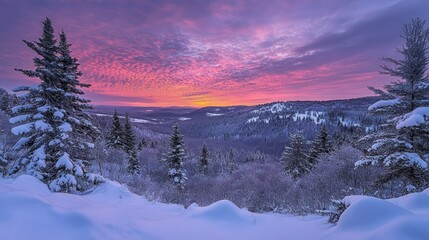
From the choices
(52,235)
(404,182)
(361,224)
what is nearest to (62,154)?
(52,235)

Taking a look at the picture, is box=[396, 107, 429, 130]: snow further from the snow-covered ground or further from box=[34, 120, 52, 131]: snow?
box=[34, 120, 52, 131]: snow

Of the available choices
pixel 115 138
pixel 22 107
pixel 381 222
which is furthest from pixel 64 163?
pixel 115 138

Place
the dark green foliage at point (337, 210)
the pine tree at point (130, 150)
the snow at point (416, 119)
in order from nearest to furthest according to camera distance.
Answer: the dark green foliage at point (337, 210) < the snow at point (416, 119) < the pine tree at point (130, 150)

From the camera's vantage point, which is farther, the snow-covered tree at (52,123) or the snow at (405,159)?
the snow-covered tree at (52,123)

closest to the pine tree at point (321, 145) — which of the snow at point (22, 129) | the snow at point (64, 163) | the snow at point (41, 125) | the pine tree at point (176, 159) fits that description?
the pine tree at point (176, 159)

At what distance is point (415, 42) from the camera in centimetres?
1034

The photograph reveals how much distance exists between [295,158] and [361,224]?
92.3ft

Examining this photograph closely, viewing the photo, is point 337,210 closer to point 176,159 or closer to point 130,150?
point 176,159

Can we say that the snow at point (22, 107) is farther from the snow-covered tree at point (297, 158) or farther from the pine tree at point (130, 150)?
the snow-covered tree at point (297, 158)

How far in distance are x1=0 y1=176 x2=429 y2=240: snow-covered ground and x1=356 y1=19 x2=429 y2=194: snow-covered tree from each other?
5.67m

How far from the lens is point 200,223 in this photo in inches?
195

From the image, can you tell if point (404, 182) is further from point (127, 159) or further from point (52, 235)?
point (127, 159)

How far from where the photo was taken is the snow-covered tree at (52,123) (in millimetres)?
10672

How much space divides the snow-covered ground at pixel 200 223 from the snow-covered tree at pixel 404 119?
567cm
